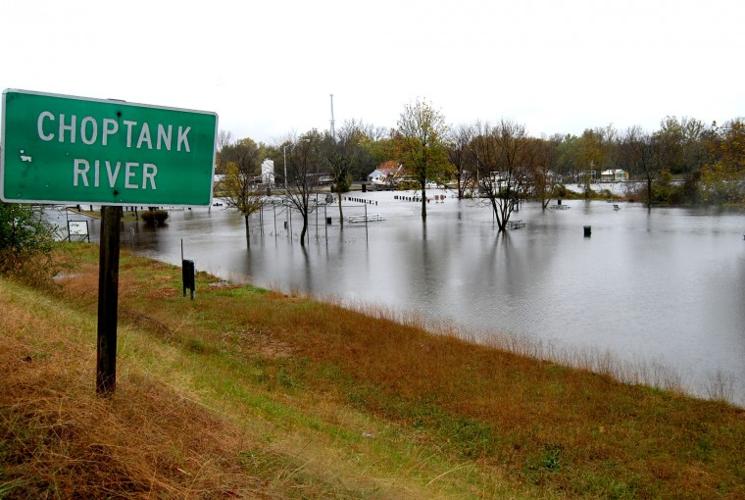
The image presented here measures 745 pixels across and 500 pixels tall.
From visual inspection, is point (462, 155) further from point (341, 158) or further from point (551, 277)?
point (551, 277)

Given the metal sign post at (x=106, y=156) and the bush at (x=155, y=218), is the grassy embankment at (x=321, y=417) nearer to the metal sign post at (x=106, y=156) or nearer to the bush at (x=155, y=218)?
the metal sign post at (x=106, y=156)

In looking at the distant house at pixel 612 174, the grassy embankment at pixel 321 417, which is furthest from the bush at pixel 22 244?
the distant house at pixel 612 174

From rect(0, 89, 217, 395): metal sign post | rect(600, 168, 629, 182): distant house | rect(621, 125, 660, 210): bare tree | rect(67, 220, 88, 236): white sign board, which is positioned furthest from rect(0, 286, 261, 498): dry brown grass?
rect(600, 168, 629, 182): distant house

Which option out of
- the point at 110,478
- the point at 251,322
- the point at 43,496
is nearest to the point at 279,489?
the point at 110,478

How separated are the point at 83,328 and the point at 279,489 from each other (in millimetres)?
4645

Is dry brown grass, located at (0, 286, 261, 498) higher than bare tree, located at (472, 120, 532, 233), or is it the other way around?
bare tree, located at (472, 120, 532, 233)

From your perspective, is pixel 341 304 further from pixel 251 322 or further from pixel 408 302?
pixel 251 322

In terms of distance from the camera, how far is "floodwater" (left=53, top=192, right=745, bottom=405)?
34.0ft

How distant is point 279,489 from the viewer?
2668 mm

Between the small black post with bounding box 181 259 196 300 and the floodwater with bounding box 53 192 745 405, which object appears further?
the small black post with bounding box 181 259 196 300

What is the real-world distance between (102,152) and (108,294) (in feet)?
2.38

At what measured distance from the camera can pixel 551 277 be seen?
16.7 m

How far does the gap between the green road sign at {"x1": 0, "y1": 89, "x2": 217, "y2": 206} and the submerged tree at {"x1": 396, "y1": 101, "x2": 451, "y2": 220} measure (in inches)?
1535

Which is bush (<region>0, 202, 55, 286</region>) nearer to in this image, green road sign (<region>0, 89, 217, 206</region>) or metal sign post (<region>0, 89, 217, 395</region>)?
metal sign post (<region>0, 89, 217, 395</region>)
